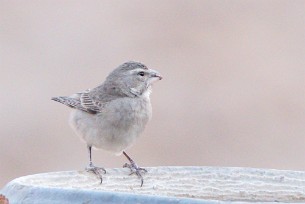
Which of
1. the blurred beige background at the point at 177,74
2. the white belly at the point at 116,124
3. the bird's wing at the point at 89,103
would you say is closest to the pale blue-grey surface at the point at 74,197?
the white belly at the point at 116,124

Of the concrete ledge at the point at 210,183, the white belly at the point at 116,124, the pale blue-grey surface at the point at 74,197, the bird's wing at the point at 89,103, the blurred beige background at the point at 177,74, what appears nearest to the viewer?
the pale blue-grey surface at the point at 74,197

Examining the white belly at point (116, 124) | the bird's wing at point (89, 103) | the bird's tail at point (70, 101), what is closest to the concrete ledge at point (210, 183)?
the white belly at point (116, 124)

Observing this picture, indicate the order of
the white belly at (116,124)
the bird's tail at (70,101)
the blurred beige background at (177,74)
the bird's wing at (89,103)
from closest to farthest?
the white belly at (116,124) < the bird's wing at (89,103) < the bird's tail at (70,101) < the blurred beige background at (177,74)

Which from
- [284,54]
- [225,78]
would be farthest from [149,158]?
[284,54]

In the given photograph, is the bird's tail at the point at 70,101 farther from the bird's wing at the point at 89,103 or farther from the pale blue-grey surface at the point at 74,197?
the pale blue-grey surface at the point at 74,197

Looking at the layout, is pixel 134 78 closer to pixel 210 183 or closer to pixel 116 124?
pixel 116 124

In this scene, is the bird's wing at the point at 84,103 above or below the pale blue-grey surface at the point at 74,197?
below

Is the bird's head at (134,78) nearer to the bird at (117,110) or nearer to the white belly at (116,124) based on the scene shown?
the bird at (117,110)

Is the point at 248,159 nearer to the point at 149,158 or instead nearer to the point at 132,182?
the point at 149,158

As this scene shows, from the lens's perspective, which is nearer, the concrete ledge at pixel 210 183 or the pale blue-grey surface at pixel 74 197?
the pale blue-grey surface at pixel 74 197
